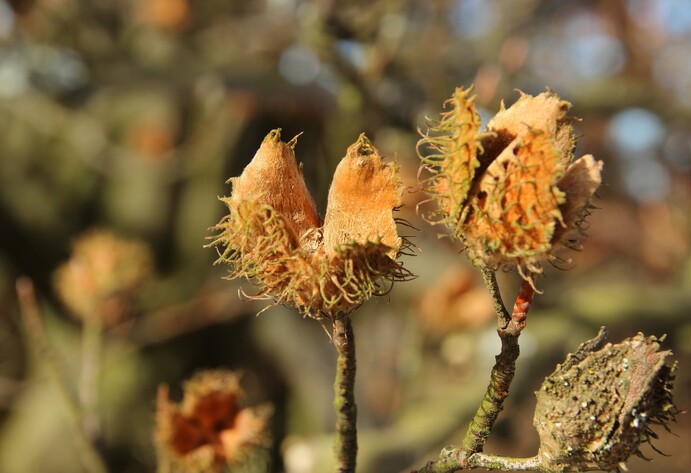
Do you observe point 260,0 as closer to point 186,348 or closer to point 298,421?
point 186,348

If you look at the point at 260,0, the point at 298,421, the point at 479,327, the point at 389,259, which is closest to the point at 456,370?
the point at 479,327

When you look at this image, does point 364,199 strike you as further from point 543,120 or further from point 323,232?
point 543,120

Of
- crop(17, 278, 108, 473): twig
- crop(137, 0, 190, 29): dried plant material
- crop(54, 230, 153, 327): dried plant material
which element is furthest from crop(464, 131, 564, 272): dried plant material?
crop(137, 0, 190, 29): dried plant material

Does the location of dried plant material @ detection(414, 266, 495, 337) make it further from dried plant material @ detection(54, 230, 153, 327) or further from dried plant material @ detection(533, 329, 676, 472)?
dried plant material @ detection(533, 329, 676, 472)

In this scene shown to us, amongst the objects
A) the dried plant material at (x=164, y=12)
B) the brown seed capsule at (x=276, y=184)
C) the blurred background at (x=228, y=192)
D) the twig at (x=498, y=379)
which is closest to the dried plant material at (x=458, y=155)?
the twig at (x=498, y=379)

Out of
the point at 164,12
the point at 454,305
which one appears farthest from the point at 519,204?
the point at 164,12

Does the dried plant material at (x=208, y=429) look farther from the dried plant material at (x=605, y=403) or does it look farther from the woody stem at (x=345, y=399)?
the dried plant material at (x=605, y=403)
